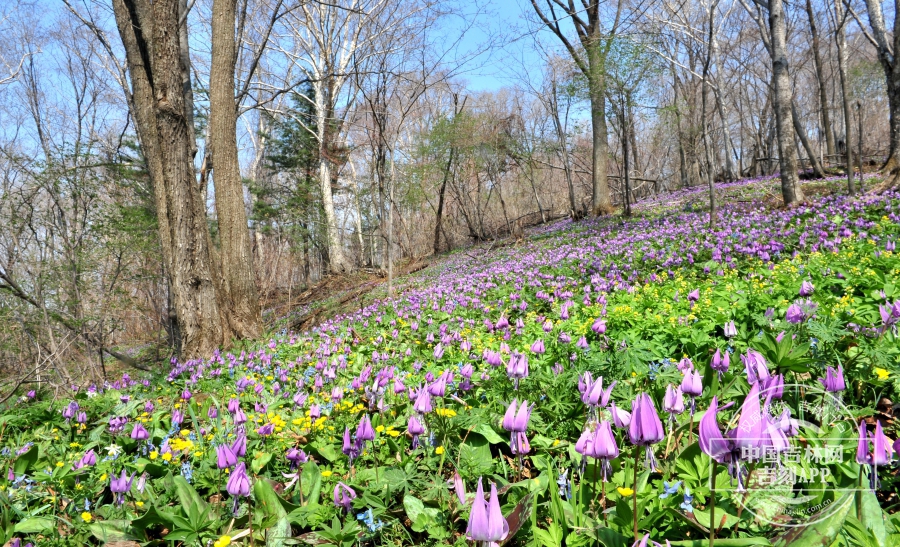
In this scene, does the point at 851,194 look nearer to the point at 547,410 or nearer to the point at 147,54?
the point at 547,410

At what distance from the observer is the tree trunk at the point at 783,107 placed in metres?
8.99

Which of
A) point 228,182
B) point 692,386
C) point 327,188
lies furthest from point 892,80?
point 327,188

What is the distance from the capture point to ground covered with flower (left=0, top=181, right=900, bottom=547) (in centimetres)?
139

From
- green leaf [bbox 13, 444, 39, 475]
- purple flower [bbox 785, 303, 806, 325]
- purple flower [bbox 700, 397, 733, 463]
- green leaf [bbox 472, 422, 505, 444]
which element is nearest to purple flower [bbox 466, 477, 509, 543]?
purple flower [bbox 700, 397, 733, 463]

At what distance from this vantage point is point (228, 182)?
303 inches

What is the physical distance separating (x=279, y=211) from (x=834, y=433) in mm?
21640

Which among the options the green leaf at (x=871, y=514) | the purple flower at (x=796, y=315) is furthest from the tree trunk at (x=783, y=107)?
the green leaf at (x=871, y=514)

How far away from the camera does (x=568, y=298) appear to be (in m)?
5.63

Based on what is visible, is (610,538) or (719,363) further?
(719,363)

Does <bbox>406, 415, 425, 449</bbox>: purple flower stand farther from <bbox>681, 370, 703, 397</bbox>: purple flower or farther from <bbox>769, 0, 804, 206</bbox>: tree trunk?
<bbox>769, 0, 804, 206</bbox>: tree trunk

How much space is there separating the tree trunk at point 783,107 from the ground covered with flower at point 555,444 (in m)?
5.55

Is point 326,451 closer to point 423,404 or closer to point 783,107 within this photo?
point 423,404

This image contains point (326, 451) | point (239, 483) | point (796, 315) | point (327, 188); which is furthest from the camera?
point (327, 188)

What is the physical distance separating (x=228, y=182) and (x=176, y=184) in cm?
151
